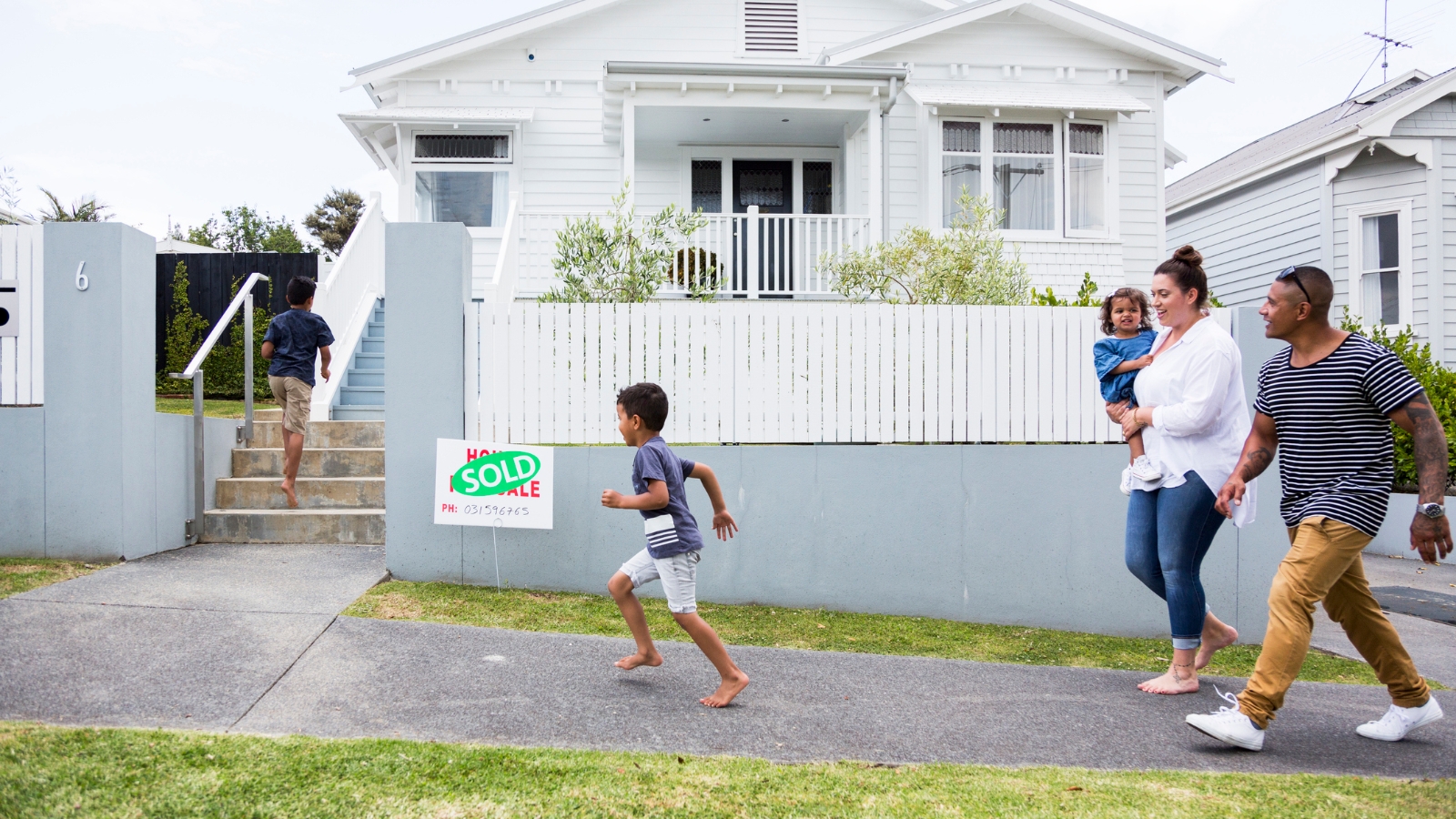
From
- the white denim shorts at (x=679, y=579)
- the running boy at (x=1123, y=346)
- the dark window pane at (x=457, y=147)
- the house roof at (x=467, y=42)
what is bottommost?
the white denim shorts at (x=679, y=579)

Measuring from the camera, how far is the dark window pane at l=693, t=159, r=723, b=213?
1389 cm

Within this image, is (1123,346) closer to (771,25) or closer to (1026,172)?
(1026,172)

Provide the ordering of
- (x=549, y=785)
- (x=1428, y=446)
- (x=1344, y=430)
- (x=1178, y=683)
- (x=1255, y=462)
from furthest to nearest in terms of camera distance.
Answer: (x=1178, y=683)
(x=1255, y=462)
(x=1344, y=430)
(x=1428, y=446)
(x=549, y=785)

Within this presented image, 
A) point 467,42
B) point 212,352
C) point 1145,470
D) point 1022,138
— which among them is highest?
point 467,42

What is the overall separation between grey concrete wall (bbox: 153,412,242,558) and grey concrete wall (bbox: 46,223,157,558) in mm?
182

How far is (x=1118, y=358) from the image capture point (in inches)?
181

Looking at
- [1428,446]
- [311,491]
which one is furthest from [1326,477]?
[311,491]

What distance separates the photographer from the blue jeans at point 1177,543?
13.3 ft

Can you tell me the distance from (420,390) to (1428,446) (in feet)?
16.3

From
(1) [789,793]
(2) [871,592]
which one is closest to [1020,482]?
(2) [871,592]

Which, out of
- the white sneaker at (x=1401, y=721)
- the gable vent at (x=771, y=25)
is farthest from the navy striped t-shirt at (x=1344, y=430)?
the gable vent at (x=771, y=25)

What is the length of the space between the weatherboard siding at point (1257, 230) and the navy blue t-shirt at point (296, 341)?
13078mm

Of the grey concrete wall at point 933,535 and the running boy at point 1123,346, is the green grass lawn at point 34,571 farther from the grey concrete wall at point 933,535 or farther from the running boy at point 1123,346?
the running boy at point 1123,346

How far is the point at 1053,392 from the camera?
6.16m
